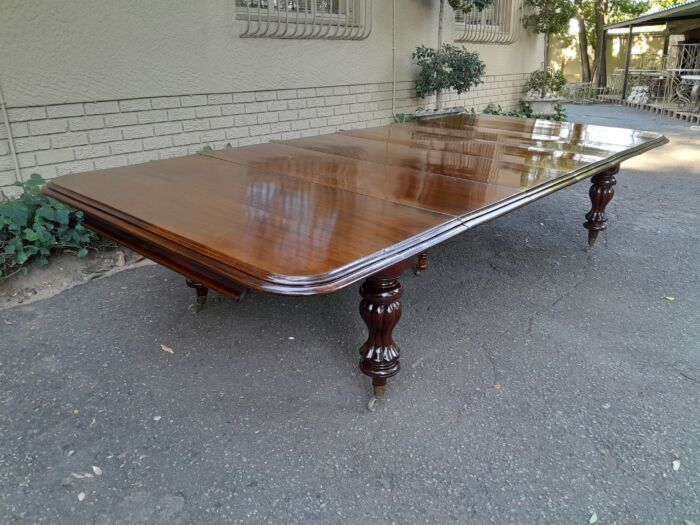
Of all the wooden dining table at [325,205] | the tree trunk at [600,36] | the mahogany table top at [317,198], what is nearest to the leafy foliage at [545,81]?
the mahogany table top at [317,198]

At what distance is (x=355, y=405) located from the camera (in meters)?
2.00

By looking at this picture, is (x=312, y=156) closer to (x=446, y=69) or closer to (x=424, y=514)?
(x=424, y=514)

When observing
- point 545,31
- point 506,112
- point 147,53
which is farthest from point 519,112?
point 147,53

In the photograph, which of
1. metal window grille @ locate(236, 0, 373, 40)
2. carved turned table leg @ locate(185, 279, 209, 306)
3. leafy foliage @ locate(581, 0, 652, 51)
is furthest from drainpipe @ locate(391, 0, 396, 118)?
leafy foliage @ locate(581, 0, 652, 51)

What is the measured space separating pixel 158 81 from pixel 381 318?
10.2 ft

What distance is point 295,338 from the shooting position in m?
2.48

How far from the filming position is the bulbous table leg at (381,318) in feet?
5.54

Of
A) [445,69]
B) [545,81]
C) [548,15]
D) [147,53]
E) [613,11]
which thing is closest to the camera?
[147,53]

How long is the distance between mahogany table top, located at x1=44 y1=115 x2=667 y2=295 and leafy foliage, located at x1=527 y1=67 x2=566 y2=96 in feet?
18.5

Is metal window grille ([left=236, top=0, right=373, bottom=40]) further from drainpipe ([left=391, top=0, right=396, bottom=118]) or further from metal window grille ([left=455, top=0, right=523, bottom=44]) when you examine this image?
metal window grille ([left=455, top=0, right=523, bottom=44])

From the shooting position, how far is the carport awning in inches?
413

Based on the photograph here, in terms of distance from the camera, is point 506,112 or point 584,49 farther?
point 584,49

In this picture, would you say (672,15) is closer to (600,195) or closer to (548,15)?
(548,15)

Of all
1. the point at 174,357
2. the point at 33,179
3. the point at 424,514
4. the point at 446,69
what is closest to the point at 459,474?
the point at 424,514
